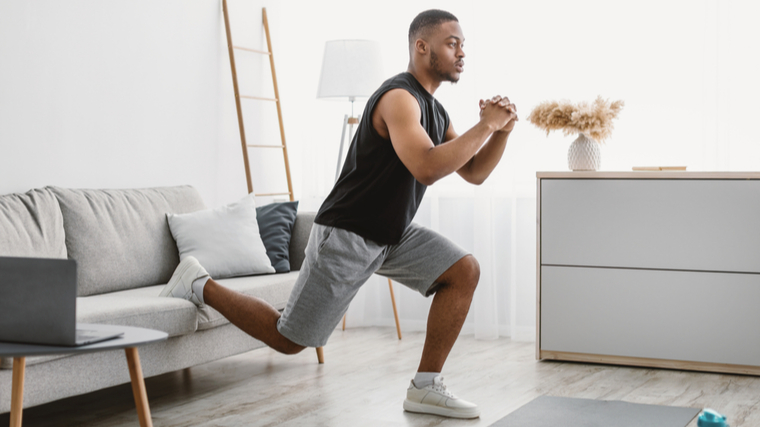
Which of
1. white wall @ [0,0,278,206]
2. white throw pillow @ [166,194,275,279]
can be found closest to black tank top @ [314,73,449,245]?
white throw pillow @ [166,194,275,279]

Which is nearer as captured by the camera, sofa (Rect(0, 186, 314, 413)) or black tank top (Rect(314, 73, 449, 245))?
sofa (Rect(0, 186, 314, 413))

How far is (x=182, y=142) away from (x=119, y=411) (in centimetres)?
160

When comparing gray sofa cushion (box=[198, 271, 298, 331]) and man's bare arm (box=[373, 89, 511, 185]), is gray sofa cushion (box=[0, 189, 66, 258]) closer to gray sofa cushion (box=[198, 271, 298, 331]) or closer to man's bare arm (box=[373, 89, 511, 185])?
gray sofa cushion (box=[198, 271, 298, 331])

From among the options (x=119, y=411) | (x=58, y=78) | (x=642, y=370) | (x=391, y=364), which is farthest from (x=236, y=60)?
(x=642, y=370)

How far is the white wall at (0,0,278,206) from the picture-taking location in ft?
9.67

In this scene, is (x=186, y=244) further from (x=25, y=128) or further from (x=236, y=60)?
(x=236, y=60)

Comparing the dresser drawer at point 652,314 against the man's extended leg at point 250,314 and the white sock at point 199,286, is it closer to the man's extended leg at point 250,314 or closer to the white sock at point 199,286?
the man's extended leg at point 250,314

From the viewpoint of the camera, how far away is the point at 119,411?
2527 millimetres

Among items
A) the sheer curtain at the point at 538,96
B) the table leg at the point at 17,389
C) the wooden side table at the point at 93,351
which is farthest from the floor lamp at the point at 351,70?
the table leg at the point at 17,389

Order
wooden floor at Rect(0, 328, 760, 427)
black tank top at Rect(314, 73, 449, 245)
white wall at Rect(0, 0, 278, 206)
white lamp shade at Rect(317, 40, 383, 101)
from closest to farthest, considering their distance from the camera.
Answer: black tank top at Rect(314, 73, 449, 245), wooden floor at Rect(0, 328, 760, 427), white wall at Rect(0, 0, 278, 206), white lamp shade at Rect(317, 40, 383, 101)

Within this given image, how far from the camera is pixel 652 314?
10.3 feet

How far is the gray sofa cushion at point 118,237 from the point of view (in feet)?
9.11

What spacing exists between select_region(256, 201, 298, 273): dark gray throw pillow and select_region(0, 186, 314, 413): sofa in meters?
0.05

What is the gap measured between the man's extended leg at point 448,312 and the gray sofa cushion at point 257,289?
0.73 meters
